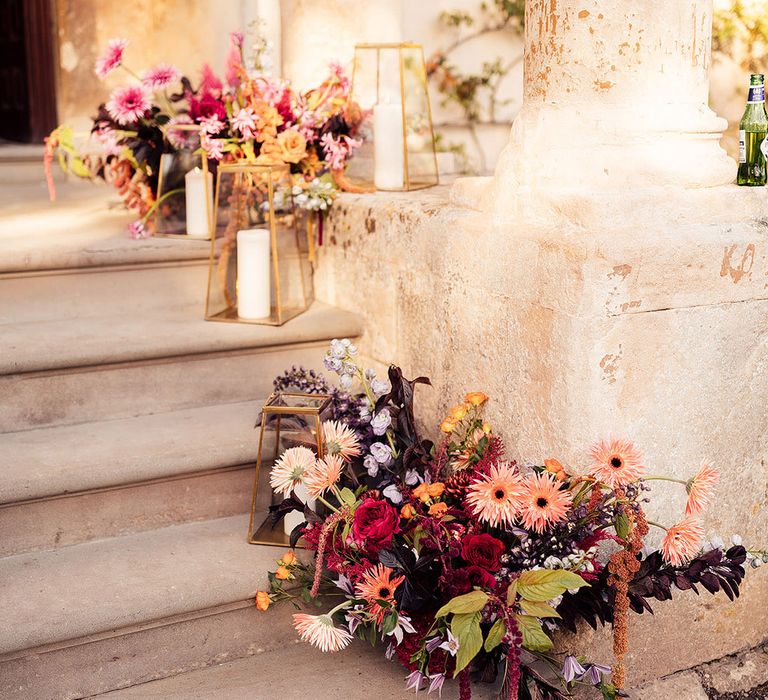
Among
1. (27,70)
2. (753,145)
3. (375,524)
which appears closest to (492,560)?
(375,524)

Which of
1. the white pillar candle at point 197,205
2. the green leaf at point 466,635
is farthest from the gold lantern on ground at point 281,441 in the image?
the white pillar candle at point 197,205

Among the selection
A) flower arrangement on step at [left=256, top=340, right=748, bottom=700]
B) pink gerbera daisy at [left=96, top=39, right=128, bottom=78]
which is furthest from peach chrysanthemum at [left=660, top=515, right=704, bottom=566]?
pink gerbera daisy at [left=96, top=39, right=128, bottom=78]

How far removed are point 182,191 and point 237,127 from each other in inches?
17.4

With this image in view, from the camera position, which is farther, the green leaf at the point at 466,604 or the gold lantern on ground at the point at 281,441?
the gold lantern on ground at the point at 281,441

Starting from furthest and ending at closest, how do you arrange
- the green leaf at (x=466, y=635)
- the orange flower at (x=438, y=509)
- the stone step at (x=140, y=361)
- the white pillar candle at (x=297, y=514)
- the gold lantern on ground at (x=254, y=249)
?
the gold lantern on ground at (x=254, y=249) < the stone step at (x=140, y=361) < the white pillar candle at (x=297, y=514) < the orange flower at (x=438, y=509) < the green leaf at (x=466, y=635)

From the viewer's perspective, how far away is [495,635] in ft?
6.17

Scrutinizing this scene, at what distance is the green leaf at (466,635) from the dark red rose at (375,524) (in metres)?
0.20

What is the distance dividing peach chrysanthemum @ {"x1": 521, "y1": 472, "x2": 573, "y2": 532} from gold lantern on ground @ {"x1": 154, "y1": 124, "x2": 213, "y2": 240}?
5.75ft

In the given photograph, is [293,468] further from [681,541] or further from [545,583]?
[681,541]

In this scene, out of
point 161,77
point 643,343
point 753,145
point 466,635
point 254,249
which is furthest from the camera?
point 161,77

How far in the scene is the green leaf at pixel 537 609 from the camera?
6.13 feet

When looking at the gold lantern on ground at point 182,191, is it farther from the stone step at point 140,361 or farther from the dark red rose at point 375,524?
the dark red rose at point 375,524

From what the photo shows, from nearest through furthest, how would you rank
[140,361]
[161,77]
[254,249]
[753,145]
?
[753,145] < [140,361] < [254,249] < [161,77]

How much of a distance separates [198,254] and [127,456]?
36.3 inches
